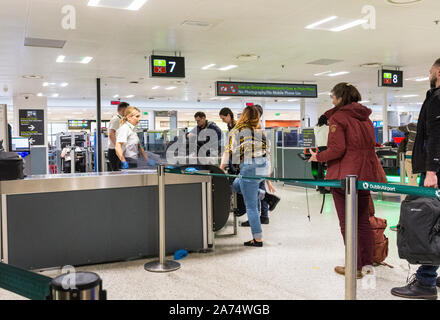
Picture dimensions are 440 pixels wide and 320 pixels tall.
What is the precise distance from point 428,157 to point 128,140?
110 inches

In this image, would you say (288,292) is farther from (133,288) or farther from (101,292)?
(101,292)

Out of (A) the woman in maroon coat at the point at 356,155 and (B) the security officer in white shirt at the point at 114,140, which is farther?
(B) the security officer in white shirt at the point at 114,140

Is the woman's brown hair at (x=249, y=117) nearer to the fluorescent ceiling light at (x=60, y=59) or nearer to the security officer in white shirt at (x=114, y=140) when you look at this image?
the security officer in white shirt at (x=114, y=140)

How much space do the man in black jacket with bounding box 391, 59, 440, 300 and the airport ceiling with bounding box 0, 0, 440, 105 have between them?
125 inches

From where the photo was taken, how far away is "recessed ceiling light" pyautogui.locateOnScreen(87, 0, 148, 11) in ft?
17.6

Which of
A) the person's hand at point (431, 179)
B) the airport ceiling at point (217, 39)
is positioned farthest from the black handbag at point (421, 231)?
the airport ceiling at point (217, 39)

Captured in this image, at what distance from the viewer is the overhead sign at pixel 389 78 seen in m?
10.5

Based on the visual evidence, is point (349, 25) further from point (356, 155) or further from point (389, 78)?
point (389, 78)

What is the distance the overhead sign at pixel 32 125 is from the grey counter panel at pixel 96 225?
12384 millimetres

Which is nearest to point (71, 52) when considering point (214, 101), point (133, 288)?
point (133, 288)

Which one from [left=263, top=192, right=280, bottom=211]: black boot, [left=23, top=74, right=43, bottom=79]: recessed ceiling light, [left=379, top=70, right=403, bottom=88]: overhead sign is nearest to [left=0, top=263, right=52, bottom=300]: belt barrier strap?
[left=263, top=192, right=280, bottom=211]: black boot

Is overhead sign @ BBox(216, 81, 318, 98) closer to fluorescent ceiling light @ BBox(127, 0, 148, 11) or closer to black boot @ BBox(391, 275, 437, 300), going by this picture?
fluorescent ceiling light @ BBox(127, 0, 148, 11)

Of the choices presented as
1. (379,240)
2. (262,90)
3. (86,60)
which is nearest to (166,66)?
(86,60)
